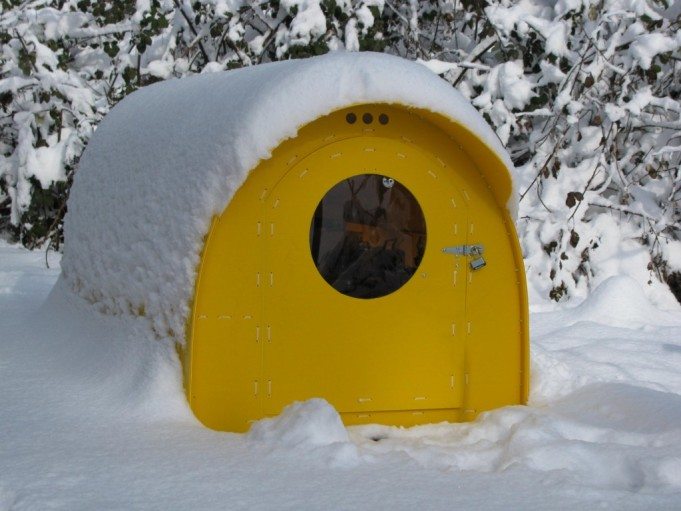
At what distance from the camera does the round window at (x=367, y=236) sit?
3451mm

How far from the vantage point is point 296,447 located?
2908 mm

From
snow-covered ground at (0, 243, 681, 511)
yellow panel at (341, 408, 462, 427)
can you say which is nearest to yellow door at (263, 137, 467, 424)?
yellow panel at (341, 408, 462, 427)

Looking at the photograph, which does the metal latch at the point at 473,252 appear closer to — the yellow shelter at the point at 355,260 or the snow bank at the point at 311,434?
the yellow shelter at the point at 355,260

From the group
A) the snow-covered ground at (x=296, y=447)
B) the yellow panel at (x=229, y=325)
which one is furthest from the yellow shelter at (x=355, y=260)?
the snow-covered ground at (x=296, y=447)

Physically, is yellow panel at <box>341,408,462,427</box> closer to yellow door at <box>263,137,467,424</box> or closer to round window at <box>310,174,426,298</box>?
yellow door at <box>263,137,467,424</box>

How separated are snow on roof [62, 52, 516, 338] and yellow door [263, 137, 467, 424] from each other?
0.27m

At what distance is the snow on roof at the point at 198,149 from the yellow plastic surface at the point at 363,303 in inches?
4.8

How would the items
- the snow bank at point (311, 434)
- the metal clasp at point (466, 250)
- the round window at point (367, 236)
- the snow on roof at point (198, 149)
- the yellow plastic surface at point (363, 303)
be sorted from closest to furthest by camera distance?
the snow bank at point (311, 434)
the snow on roof at point (198, 149)
the yellow plastic surface at point (363, 303)
the round window at point (367, 236)
the metal clasp at point (466, 250)

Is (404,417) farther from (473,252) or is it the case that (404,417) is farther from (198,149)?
(198,149)

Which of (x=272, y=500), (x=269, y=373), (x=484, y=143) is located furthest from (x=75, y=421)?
(x=484, y=143)

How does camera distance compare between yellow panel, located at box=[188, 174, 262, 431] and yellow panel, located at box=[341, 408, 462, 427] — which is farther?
yellow panel, located at box=[341, 408, 462, 427]

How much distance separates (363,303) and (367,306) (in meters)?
0.02

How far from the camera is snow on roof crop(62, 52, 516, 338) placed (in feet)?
10.4

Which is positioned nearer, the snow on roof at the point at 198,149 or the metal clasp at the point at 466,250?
the snow on roof at the point at 198,149
